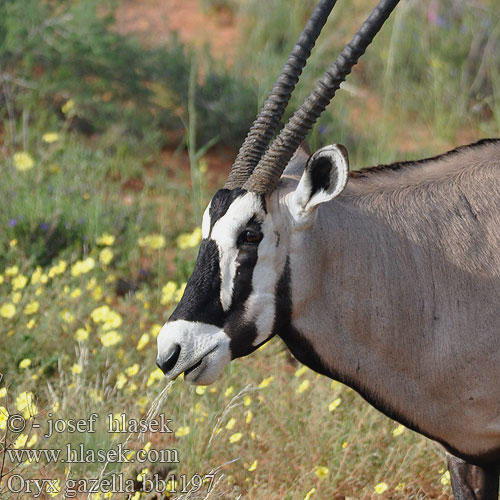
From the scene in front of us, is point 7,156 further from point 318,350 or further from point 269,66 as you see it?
point 318,350

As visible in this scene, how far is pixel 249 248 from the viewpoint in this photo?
9.50 feet

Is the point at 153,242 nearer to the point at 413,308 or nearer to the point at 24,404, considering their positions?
the point at 24,404

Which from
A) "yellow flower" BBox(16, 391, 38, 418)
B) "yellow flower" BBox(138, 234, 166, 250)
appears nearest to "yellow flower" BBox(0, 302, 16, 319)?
"yellow flower" BBox(16, 391, 38, 418)

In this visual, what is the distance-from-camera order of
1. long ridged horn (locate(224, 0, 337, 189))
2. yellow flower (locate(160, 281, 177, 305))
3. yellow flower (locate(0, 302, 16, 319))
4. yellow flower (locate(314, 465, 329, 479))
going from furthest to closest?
yellow flower (locate(160, 281, 177, 305)) < yellow flower (locate(0, 302, 16, 319)) < yellow flower (locate(314, 465, 329, 479)) < long ridged horn (locate(224, 0, 337, 189))

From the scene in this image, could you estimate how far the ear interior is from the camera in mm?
2818

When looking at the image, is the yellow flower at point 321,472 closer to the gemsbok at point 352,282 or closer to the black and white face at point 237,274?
the gemsbok at point 352,282

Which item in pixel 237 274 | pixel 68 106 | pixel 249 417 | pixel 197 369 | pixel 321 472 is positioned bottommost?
pixel 68 106

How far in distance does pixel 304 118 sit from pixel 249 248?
0.47m

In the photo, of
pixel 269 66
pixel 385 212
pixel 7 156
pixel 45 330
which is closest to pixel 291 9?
pixel 269 66

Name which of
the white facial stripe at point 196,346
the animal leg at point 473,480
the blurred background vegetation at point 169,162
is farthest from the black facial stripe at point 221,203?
the animal leg at point 473,480

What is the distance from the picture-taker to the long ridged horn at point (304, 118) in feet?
9.70

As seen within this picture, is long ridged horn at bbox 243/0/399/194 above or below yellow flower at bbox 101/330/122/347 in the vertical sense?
above

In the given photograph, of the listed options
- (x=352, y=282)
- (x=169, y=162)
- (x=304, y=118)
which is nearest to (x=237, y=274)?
(x=352, y=282)

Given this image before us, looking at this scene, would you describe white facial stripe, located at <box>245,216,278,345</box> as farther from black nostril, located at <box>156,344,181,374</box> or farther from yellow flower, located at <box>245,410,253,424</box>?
yellow flower, located at <box>245,410,253,424</box>
